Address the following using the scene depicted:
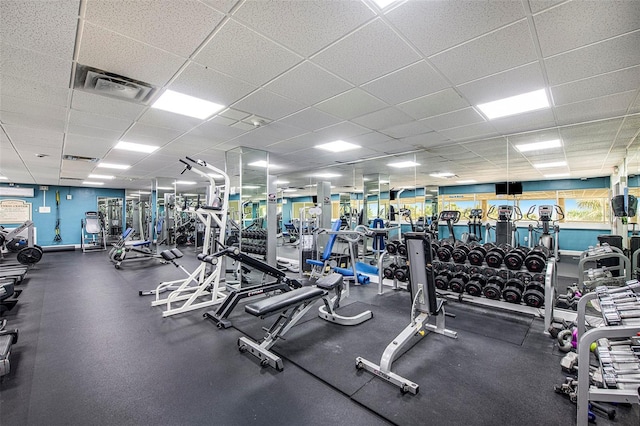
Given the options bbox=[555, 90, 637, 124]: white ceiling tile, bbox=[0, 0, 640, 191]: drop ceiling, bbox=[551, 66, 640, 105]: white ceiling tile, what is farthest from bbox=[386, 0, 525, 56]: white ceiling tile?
bbox=[555, 90, 637, 124]: white ceiling tile

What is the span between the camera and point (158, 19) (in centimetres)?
170

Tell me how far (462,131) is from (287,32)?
11.0 ft

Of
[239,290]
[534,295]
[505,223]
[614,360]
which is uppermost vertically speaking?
[505,223]

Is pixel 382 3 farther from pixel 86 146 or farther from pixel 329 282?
pixel 86 146

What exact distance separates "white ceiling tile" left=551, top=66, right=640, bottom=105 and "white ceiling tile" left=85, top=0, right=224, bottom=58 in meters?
3.23

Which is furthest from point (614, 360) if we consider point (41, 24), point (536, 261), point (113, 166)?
point (113, 166)

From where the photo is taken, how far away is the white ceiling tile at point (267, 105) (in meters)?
2.91

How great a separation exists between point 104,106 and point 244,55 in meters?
2.08

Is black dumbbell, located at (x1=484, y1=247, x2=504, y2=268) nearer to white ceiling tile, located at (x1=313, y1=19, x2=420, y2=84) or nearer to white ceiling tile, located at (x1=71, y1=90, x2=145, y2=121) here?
white ceiling tile, located at (x1=313, y1=19, x2=420, y2=84)

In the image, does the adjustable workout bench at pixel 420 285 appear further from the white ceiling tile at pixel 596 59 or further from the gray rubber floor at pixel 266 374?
the white ceiling tile at pixel 596 59

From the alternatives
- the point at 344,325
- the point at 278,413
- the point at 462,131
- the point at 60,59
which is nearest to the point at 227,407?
the point at 278,413

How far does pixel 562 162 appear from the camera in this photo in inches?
241

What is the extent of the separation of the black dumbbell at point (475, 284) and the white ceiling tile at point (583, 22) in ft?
9.60

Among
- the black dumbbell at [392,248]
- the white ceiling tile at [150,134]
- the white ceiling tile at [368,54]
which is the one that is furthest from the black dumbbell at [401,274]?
the white ceiling tile at [150,134]
